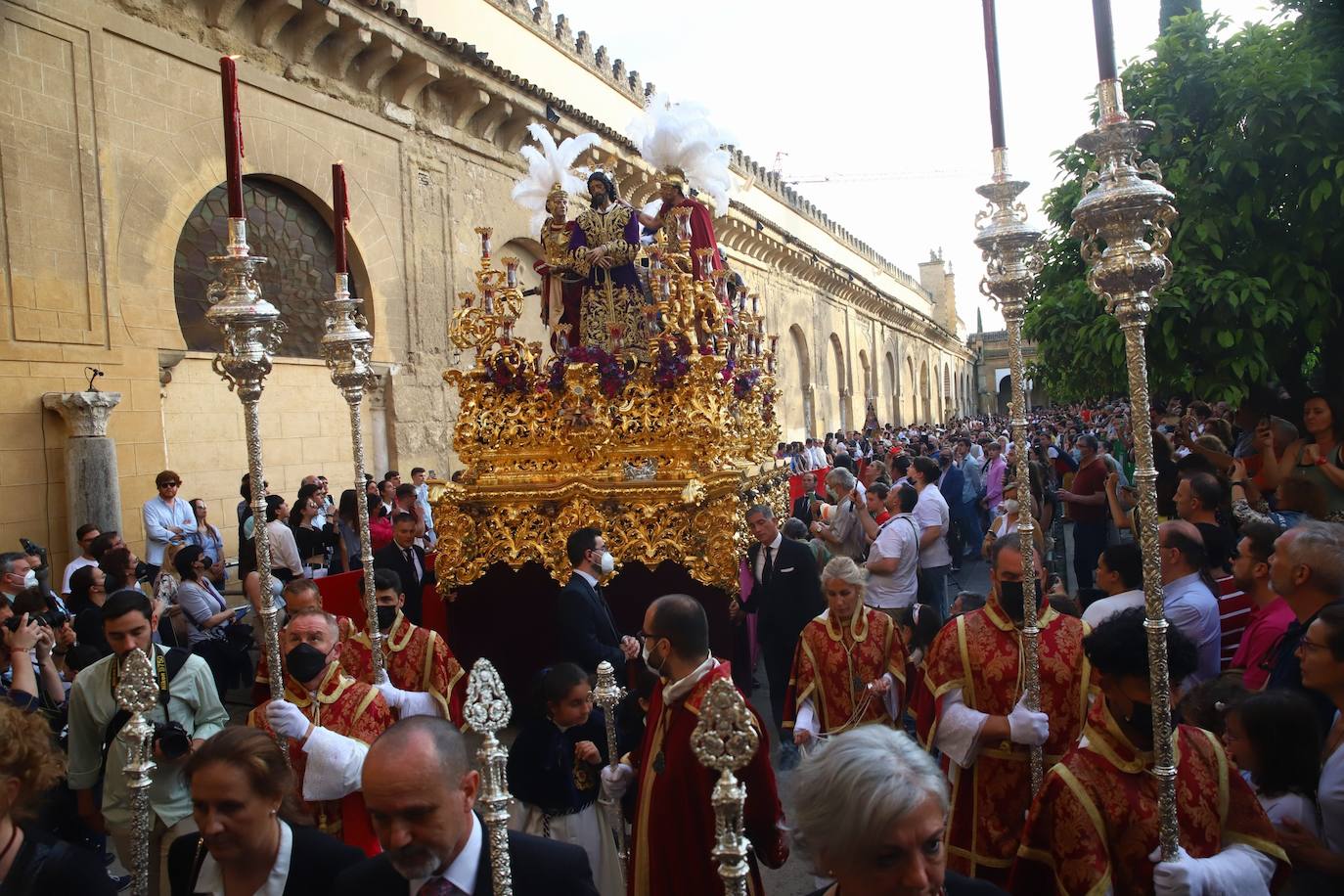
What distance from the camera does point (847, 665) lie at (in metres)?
4.39

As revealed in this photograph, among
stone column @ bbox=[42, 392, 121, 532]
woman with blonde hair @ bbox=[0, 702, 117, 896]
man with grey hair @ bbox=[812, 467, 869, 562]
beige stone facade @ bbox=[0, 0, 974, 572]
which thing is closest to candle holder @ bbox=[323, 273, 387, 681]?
woman with blonde hair @ bbox=[0, 702, 117, 896]

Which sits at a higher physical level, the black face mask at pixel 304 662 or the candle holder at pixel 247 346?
the candle holder at pixel 247 346

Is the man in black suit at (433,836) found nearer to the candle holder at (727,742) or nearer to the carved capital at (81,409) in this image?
the candle holder at (727,742)

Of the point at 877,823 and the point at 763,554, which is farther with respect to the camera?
the point at 763,554

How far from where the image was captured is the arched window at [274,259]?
10398 mm

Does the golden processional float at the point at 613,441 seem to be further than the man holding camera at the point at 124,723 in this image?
Yes

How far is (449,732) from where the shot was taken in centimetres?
229

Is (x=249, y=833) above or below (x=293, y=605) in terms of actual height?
below

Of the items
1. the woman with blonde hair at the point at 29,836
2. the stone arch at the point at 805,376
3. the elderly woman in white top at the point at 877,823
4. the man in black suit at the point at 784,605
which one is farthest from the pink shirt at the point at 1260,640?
the stone arch at the point at 805,376

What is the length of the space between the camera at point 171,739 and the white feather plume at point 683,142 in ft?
17.3

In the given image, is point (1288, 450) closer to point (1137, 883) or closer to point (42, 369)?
point (1137, 883)

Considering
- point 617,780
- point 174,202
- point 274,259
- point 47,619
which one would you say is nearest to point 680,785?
point 617,780

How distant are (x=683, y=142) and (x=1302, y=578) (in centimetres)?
519

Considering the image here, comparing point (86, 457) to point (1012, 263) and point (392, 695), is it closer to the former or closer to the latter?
point (392, 695)
